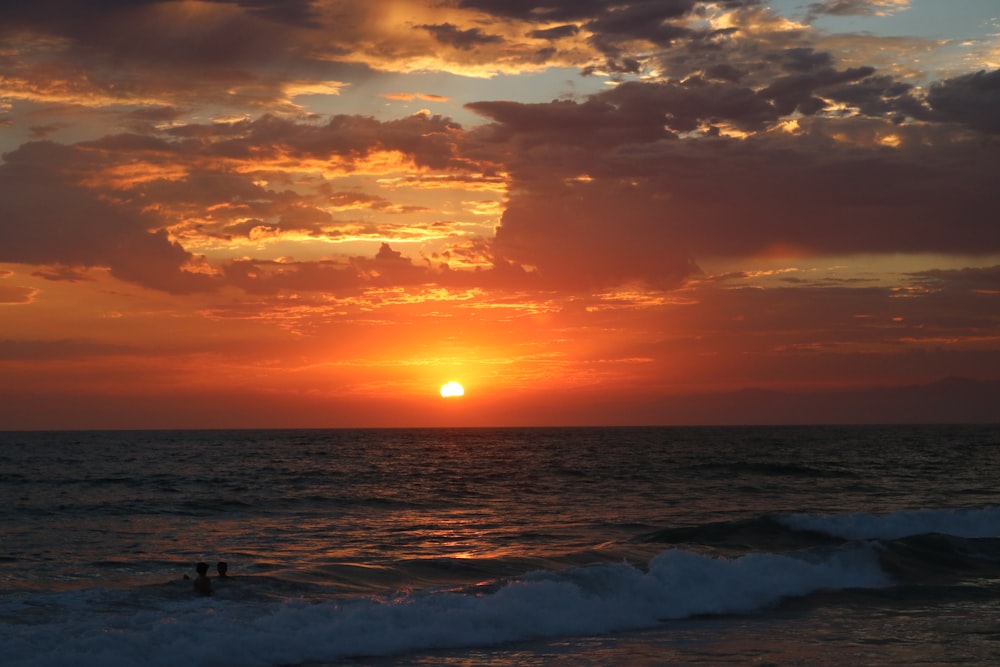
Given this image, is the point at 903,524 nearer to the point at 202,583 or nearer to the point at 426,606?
the point at 426,606

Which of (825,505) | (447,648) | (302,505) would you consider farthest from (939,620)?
(302,505)

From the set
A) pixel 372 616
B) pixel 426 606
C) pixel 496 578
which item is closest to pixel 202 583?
pixel 372 616

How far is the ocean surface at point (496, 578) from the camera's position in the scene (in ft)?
52.3

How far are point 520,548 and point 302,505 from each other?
51.6ft

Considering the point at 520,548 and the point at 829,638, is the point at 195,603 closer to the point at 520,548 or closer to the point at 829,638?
the point at 520,548

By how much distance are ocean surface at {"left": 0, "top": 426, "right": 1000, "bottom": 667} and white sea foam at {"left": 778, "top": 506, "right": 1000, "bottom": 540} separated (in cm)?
9

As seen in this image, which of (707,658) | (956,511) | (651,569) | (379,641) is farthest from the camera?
(956,511)

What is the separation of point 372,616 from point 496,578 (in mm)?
5973

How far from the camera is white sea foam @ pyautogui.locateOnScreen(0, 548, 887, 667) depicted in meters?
15.4

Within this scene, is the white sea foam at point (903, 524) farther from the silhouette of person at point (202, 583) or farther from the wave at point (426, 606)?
the silhouette of person at point (202, 583)

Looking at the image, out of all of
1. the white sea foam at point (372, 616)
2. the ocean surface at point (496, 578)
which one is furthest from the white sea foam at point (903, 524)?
the white sea foam at point (372, 616)

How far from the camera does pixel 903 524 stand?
32.1 m

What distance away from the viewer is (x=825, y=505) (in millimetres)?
41094

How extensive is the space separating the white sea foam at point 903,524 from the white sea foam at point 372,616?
9.02 m
